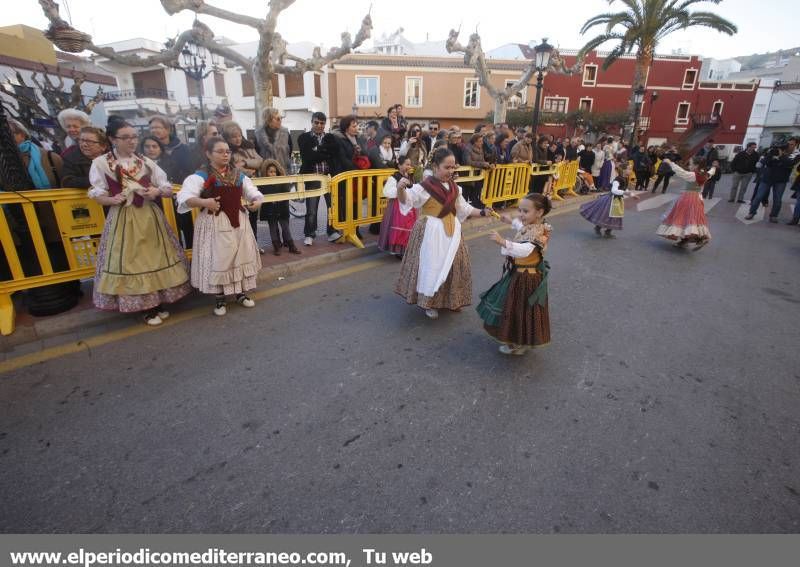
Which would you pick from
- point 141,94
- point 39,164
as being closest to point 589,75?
point 141,94

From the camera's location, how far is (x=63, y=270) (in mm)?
4082

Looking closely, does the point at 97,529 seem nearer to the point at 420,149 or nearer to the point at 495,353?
the point at 495,353

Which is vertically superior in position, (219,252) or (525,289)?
(219,252)

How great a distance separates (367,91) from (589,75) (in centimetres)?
Answer: 2004

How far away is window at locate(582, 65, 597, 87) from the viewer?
3725cm

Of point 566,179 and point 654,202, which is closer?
point 566,179

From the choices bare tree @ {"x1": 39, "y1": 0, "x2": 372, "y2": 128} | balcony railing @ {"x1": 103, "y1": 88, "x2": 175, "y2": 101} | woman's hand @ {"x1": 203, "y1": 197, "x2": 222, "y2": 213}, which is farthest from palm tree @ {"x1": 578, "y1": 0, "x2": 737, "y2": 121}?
balcony railing @ {"x1": 103, "y1": 88, "x2": 175, "y2": 101}

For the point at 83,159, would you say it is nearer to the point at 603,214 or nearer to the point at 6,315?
the point at 6,315

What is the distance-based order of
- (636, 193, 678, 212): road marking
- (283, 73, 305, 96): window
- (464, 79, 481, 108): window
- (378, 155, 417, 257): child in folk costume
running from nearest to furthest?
1. (378, 155, 417, 257): child in folk costume
2. (636, 193, 678, 212): road marking
3. (283, 73, 305, 96): window
4. (464, 79, 481, 108): window

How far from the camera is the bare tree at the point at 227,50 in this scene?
8980 mm

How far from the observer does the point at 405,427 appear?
2770 millimetres

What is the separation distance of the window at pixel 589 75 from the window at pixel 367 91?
61.6 feet

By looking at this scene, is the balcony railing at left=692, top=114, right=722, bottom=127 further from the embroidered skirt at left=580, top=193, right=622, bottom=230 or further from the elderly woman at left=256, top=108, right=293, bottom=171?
the elderly woman at left=256, top=108, right=293, bottom=171
